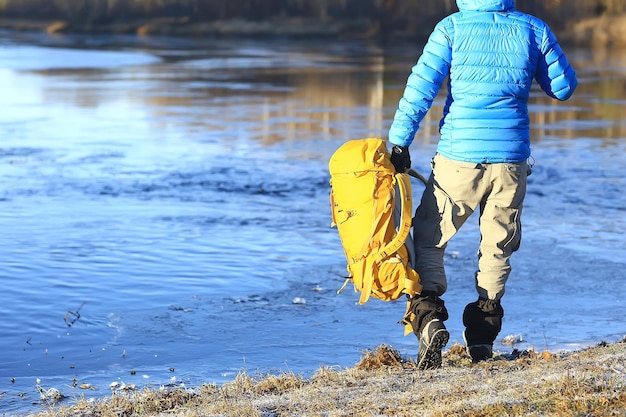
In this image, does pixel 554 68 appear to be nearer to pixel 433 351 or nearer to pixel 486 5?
pixel 486 5

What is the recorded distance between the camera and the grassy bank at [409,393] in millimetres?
4484

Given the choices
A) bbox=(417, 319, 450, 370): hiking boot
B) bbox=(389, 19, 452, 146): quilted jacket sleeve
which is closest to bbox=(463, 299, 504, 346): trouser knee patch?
bbox=(417, 319, 450, 370): hiking boot

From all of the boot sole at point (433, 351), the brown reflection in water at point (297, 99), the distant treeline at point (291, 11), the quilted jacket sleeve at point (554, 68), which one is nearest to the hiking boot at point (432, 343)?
the boot sole at point (433, 351)

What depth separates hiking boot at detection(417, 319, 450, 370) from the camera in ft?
17.3

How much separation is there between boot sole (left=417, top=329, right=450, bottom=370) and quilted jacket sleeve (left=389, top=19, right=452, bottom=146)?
3.01ft

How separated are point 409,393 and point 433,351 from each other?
50cm

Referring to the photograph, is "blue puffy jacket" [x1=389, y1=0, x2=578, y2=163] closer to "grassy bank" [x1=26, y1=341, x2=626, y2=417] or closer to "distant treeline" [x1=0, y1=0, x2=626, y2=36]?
"grassy bank" [x1=26, y1=341, x2=626, y2=417]

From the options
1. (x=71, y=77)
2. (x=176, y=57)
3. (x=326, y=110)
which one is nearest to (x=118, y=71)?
(x=71, y=77)

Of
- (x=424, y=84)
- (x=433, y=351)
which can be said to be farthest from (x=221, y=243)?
(x=424, y=84)

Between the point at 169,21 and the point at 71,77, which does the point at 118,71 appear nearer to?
the point at 71,77

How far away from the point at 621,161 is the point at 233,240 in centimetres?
578

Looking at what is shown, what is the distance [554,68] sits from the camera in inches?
211

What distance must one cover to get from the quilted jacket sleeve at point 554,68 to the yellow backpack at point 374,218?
2.71 ft

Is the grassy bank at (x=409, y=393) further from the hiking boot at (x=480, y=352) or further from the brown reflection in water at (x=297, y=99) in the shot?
the brown reflection in water at (x=297, y=99)
